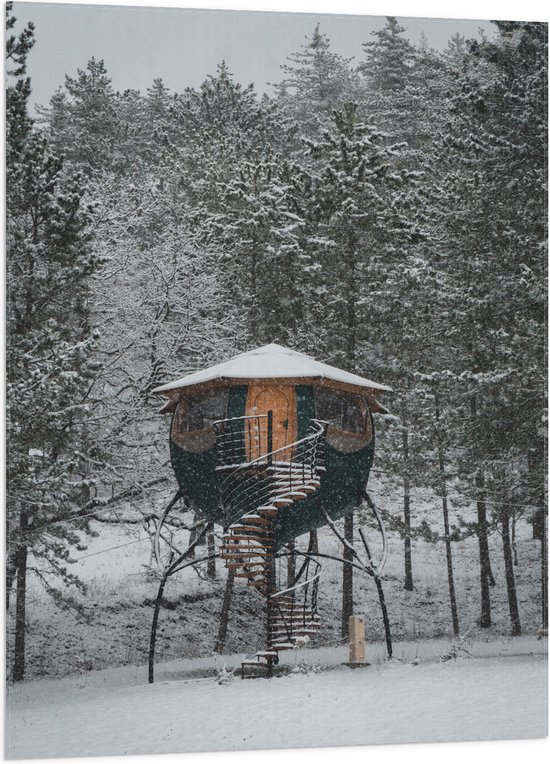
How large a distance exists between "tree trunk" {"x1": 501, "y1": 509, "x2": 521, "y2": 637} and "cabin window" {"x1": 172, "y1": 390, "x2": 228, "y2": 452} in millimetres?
5077

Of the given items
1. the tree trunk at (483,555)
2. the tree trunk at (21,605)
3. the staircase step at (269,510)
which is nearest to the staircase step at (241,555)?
the staircase step at (269,510)

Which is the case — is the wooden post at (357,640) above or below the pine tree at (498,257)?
below

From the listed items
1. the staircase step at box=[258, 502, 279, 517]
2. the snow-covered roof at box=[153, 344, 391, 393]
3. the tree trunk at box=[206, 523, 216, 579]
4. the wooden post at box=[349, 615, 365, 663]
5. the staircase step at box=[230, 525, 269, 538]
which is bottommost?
the wooden post at box=[349, 615, 365, 663]

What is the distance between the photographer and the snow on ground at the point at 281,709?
11.6 m

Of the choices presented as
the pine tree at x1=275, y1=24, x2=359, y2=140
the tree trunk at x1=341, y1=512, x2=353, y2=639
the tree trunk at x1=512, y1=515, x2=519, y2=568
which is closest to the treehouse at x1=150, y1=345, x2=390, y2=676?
the tree trunk at x1=341, y1=512, x2=353, y2=639

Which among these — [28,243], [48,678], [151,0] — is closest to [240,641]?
[48,678]

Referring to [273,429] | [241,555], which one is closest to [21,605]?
[241,555]

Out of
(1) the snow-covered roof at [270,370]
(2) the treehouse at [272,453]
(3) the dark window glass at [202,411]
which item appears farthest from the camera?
(3) the dark window glass at [202,411]

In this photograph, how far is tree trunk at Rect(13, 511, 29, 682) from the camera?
1270cm

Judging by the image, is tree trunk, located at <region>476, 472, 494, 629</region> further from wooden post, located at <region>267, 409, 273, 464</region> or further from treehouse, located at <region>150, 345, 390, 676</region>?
wooden post, located at <region>267, 409, 273, 464</region>

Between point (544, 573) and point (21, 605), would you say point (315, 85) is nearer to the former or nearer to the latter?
point (544, 573)

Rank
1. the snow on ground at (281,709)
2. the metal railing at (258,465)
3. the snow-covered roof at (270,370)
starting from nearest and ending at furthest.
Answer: the snow on ground at (281,709) → the metal railing at (258,465) → the snow-covered roof at (270,370)

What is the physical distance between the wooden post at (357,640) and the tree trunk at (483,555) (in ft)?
6.98

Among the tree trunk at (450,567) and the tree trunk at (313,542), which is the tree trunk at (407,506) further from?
the tree trunk at (313,542)
